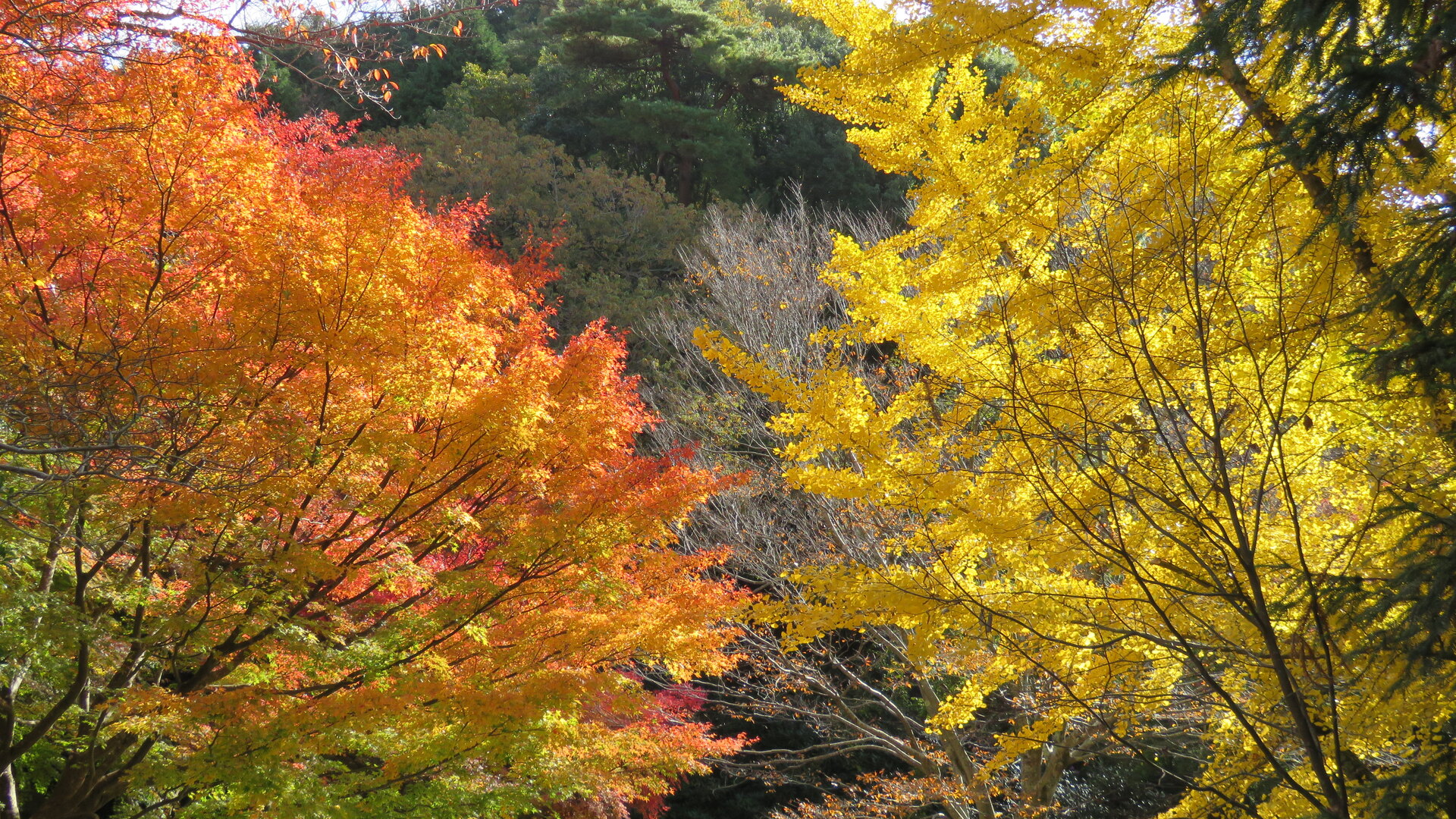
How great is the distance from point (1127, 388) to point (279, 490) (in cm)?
413

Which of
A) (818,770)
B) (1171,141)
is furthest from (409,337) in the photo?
(818,770)

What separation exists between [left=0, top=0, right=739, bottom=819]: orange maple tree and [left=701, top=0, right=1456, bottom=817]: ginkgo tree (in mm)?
1581

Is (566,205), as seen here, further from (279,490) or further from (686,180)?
(279,490)

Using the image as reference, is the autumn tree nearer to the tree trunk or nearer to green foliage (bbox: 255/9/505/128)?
the tree trunk

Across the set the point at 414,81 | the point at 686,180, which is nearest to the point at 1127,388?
the point at 686,180

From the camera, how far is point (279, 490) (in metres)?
4.55

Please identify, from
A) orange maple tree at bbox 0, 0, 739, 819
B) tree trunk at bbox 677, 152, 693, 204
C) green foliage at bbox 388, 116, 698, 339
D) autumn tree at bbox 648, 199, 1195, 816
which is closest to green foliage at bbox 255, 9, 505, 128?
green foliage at bbox 388, 116, 698, 339

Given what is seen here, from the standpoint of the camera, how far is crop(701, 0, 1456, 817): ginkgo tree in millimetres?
2857

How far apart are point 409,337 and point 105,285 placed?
58.7 inches

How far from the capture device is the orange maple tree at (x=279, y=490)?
172 inches

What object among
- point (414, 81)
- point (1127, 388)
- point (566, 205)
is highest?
point (414, 81)

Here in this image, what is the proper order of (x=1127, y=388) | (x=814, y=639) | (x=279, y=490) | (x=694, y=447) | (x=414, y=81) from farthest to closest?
(x=414, y=81)
(x=814, y=639)
(x=694, y=447)
(x=279, y=490)
(x=1127, y=388)

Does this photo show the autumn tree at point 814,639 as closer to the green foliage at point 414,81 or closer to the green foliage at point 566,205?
the green foliage at point 566,205

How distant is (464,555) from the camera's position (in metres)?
7.75
